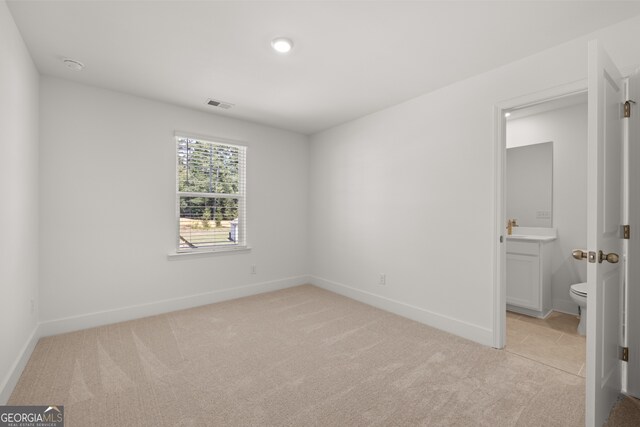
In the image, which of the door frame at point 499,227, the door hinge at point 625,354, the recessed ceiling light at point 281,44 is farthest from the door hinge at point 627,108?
the recessed ceiling light at point 281,44

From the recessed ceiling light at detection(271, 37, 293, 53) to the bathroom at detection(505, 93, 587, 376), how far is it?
2.55m

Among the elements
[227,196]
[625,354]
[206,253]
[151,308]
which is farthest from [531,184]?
[151,308]

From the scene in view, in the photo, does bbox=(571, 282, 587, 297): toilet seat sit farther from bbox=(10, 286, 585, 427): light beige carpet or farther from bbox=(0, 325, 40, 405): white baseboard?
bbox=(0, 325, 40, 405): white baseboard

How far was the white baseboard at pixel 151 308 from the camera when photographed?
2949 millimetres

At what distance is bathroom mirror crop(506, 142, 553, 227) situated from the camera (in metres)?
3.80

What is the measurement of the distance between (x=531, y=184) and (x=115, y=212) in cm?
503

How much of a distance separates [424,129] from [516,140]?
5.53ft

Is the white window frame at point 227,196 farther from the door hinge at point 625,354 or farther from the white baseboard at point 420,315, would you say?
the door hinge at point 625,354

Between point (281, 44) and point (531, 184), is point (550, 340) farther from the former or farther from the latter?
point (281, 44)

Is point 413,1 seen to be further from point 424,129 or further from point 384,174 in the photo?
point 384,174

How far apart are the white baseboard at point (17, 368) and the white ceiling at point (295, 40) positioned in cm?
236

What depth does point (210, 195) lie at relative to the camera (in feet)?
13.0

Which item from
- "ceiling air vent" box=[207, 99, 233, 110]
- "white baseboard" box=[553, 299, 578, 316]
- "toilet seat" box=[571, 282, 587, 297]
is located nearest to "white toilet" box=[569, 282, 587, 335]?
"toilet seat" box=[571, 282, 587, 297]

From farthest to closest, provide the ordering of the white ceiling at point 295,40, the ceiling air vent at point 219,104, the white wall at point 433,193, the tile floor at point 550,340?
1. the ceiling air vent at point 219,104
2. the white wall at point 433,193
3. the tile floor at point 550,340
4. the white ceiling at point 295,40
